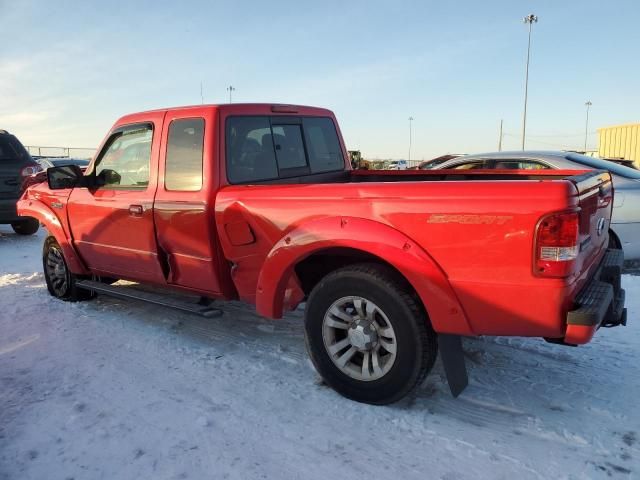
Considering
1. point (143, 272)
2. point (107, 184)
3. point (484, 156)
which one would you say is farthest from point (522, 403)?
point (484, 156)

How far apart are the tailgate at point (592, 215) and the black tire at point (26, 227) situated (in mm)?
9933

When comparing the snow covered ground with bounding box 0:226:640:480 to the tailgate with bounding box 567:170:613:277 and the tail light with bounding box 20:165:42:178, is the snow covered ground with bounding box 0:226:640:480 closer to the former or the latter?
the tailgate with bounding box 567:170:613:277

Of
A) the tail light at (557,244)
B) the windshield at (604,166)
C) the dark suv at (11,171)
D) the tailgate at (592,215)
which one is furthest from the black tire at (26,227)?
the tail light at (557,244)

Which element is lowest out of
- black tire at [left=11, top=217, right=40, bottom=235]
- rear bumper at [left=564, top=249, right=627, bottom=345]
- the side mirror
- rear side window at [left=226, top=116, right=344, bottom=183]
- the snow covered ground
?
the snow covered ground

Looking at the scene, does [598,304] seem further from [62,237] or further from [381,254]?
[62,237]

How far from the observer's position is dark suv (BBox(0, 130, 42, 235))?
868 cm

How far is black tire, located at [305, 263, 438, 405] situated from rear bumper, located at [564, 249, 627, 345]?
0.75m

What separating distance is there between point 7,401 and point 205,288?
1.45m

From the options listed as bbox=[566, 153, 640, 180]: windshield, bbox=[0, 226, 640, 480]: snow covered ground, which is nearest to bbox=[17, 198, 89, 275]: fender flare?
bbox=[0, 226, 640, 480]: snow covered ground

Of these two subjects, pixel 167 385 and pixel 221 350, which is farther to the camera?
pixel 221 350

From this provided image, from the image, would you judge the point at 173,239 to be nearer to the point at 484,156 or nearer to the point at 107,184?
the point at 107,184

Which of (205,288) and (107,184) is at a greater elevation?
(107,184)

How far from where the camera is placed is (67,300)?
5336mm

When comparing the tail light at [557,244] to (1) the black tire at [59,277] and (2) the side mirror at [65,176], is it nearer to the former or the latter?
(2) the side mirror at [65,176]
